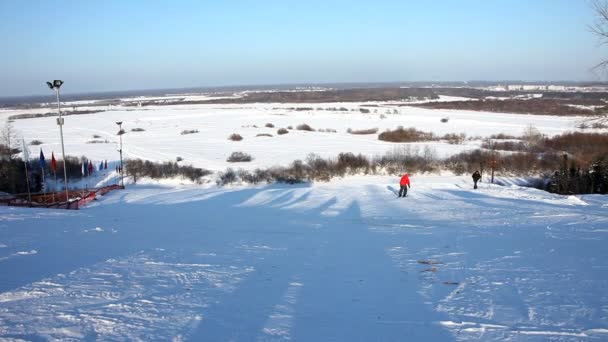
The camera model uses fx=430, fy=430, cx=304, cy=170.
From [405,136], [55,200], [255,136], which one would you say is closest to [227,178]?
[55,200]

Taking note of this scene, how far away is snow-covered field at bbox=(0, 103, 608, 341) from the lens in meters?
5.59

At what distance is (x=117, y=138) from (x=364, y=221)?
51147 mm

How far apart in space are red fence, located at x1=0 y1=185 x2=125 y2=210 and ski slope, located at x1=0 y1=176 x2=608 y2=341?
4.72 metres

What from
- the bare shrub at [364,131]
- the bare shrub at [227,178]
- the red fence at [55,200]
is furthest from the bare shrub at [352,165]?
the bare shrub at [364,131]

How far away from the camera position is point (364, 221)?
47.8 ft

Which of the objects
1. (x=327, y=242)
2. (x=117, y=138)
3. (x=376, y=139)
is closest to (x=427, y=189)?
(x=327, y=242)

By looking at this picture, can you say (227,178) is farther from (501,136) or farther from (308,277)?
(501,136)

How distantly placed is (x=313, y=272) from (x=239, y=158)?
107 ft

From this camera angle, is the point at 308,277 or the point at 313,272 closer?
the point at 308,277

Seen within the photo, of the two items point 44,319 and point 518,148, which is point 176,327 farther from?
point 518,148

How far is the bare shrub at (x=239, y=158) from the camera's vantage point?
39719 millimetres

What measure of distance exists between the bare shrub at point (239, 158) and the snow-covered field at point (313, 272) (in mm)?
21666

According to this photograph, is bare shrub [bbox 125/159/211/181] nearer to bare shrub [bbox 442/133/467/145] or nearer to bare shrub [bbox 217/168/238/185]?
bare shrub [bbox 217/168/238/185]

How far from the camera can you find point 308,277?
7785mm
